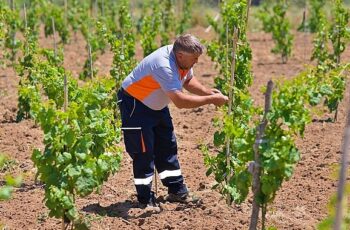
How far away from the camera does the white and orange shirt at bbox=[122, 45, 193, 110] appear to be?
6.21m

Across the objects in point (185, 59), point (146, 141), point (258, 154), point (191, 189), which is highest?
point (185, 59)

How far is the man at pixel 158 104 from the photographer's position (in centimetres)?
622

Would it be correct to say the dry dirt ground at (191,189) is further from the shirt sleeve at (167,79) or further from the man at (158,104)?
the shirt sleeve at (167,79)

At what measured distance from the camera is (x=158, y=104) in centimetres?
653

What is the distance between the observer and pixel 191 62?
636 cm

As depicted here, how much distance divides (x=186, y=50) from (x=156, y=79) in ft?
1.18

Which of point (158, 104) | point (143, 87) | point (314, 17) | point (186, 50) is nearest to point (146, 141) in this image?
point (158, 104)

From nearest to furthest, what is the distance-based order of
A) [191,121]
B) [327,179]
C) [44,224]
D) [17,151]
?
[44,224] → [327,179] → [17,151] → [191,121]

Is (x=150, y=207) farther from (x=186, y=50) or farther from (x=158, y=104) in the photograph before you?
(x=186, y=50)

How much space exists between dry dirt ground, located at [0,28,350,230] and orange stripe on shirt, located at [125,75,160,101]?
29.1 inches

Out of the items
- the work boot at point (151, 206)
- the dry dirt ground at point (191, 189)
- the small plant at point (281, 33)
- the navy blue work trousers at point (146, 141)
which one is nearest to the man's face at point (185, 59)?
the navy blue work trousers at point (146, 141)

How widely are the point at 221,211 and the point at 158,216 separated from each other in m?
0.57

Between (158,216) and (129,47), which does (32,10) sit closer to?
(129,47)

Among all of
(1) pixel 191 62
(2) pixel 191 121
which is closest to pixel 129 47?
(2) pixel 191 121
